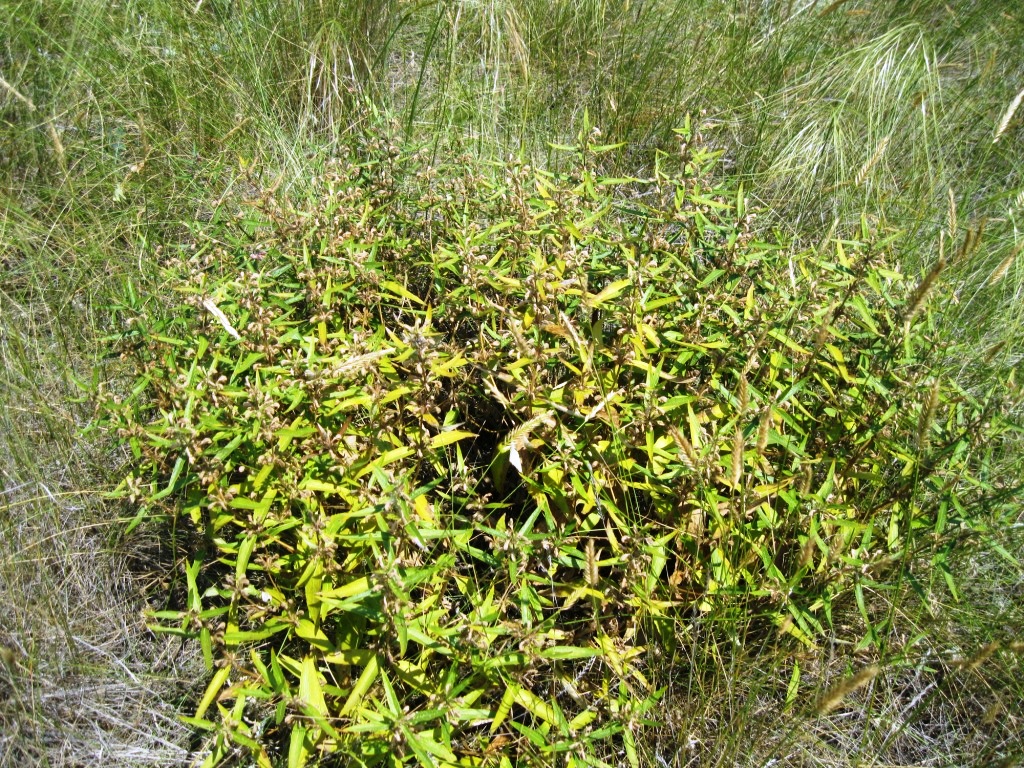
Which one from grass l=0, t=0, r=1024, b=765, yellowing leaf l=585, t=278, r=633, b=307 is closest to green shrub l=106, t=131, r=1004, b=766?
yellowing leaf l=585, t=278, r=633, b=307

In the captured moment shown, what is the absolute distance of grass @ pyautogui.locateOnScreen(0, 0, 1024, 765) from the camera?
204 centimetres

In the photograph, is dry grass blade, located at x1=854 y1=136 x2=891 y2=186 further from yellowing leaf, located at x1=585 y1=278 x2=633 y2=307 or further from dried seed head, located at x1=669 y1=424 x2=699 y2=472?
dried seed head, located at x1=669 y1=424 x2=699 y2=472

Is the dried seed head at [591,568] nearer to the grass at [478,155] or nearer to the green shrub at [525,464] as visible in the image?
the green shrub at [525,464]

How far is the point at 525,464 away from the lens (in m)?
1.98

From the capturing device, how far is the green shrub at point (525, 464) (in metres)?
1.77

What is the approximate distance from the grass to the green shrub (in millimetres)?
177

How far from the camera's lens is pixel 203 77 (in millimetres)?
3318

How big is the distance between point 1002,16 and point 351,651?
166 inches

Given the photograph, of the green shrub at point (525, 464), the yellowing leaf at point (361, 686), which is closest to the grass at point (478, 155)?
the green shrub at point (525, 464)

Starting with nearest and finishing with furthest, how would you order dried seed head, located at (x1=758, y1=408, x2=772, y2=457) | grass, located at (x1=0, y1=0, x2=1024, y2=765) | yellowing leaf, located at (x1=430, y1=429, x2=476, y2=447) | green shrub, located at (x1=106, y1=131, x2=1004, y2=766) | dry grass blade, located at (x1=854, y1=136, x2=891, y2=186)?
dried seed head, located at (x1=758, y1=408, x2=772, y2=457) → green shrub, located at (x1=106, y1=131, x2=1004, y2=766) → yellowing leaf, located at (x1=430, y1=429, x2=476, y2=447) → grass, located at (x1=0, y1=0, x2=1024, y2=765) → dry grass blade, located at (x1=854, y1=136, x2=891, y2=186)

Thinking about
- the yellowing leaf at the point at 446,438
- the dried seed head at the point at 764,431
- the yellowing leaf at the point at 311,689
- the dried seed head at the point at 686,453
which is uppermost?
the dried seed head at the point at 764,431

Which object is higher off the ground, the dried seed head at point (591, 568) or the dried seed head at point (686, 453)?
the dried seed head at point (686, 453)

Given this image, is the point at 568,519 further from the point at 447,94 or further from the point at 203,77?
the point at 203,77

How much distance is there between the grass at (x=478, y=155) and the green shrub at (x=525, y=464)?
0.18 meters
